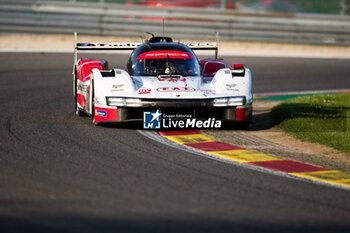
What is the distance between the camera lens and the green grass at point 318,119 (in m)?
9.57

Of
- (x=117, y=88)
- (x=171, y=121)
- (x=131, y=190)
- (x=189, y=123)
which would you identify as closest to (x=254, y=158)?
(x=189, y=123)

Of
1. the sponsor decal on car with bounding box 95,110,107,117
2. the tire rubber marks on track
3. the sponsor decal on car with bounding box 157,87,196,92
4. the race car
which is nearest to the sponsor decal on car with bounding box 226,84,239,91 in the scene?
the race car

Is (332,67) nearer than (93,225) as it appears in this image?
No

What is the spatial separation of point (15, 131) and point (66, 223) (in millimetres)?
4290

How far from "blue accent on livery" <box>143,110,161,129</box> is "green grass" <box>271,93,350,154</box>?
2075mm

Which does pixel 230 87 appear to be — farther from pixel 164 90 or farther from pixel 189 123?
pixel 164 90

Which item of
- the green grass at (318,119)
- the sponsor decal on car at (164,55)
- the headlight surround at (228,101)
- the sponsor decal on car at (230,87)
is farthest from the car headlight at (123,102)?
the green grass at (318,119)

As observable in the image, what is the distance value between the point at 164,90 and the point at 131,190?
11.5 ft

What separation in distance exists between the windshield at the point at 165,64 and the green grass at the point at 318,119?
173cm

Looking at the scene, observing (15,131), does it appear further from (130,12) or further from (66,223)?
(130,12)

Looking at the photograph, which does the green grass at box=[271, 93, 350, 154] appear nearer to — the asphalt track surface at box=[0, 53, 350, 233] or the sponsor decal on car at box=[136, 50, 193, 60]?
the sponsor decal on car at box=[136, 50, 193, 60]

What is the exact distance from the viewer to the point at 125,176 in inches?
269

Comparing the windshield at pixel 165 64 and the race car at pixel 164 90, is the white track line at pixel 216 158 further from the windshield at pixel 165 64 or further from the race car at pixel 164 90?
the windshield at pixel 165 64

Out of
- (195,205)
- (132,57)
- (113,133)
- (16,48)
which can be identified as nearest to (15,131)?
(113,133)
